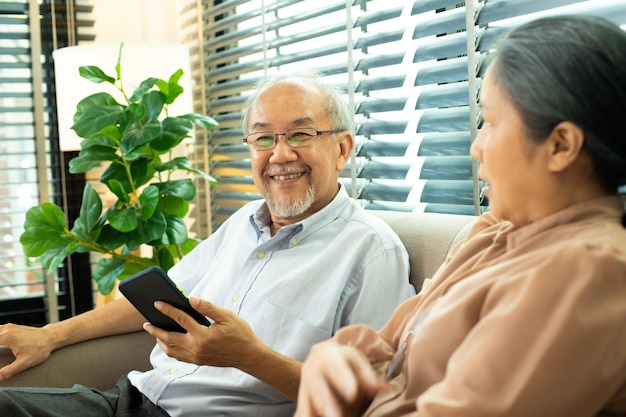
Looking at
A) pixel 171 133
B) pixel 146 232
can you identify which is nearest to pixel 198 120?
pixel 171 133

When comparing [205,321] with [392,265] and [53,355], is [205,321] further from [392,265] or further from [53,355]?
[53,355]

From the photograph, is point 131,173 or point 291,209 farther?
point 131,173

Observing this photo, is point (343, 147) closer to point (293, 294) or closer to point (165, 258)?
point (293, 294)

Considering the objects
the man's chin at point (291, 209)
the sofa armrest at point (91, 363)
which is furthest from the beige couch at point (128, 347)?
the man's chin at point (291, 209)

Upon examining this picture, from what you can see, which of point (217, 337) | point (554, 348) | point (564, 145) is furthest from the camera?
point (217, 337)

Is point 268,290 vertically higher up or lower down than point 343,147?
lower down

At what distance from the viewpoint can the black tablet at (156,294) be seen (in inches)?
55.4

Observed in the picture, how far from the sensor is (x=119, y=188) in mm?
2586

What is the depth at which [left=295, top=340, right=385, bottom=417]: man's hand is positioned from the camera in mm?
873

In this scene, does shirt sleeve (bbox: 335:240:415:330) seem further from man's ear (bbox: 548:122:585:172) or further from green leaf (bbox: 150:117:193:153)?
green leaf (bbox: 150:117:193:153)

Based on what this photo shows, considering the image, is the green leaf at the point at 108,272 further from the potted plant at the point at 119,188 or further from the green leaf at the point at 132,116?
the green leaf at the point at 132,116

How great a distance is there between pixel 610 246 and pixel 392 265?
83 cm

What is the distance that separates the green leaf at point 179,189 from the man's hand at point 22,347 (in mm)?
958

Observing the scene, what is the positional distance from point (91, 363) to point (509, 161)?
54.5 inches
